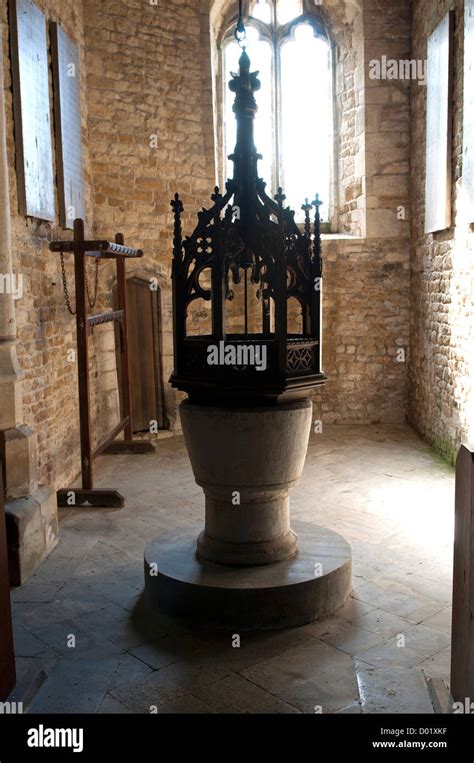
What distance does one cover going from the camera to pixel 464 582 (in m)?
2.48

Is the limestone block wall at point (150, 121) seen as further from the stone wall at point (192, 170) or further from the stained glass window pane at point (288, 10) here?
the stained glass window pane at point (288, 10)

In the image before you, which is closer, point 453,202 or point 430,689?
point 430,689

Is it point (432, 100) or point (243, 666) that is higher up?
point (432, 100)

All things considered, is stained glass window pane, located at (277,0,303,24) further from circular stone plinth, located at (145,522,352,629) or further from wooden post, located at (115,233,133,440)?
circular stone plinth, located at (145,522,352,629)

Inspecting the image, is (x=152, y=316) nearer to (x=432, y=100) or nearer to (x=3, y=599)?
(x=432, y=100)

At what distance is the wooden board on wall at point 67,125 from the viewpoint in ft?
20.5

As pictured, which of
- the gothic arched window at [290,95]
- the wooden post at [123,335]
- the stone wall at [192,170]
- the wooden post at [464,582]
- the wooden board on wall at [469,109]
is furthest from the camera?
the gothic arched window at [290,95]

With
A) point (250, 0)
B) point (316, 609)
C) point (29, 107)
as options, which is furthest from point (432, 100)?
point (316, 609)

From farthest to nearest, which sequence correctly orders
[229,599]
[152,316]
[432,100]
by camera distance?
1. [152,316]
2. [432,100]
3. [229,599]

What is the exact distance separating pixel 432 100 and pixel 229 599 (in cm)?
576

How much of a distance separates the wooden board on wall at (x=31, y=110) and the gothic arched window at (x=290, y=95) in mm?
3600

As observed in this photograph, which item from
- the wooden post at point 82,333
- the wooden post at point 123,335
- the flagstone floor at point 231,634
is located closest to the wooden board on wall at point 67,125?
the wooden post at point 123,335

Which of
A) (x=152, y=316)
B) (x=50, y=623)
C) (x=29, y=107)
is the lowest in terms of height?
(x=50, y=623)
